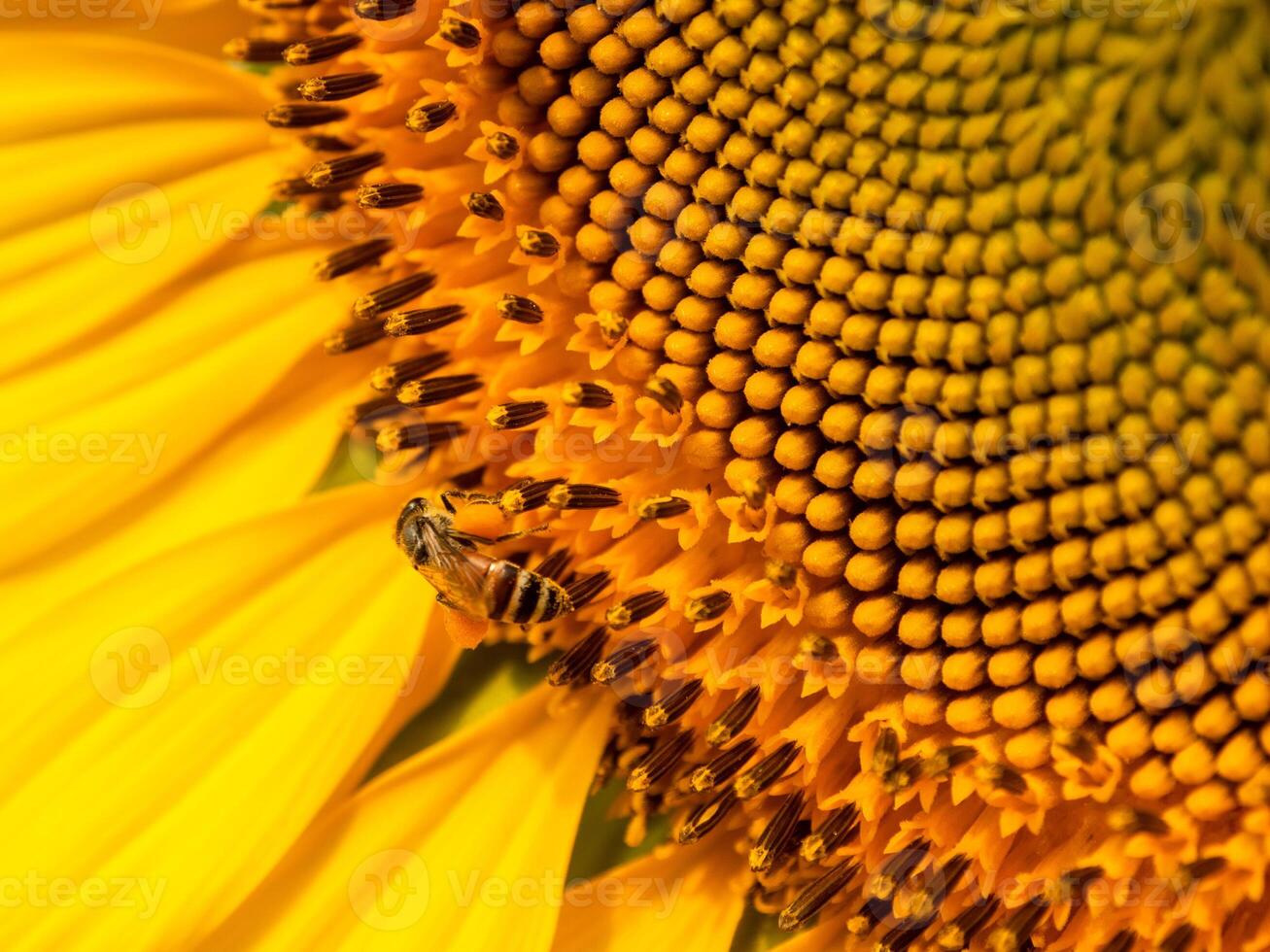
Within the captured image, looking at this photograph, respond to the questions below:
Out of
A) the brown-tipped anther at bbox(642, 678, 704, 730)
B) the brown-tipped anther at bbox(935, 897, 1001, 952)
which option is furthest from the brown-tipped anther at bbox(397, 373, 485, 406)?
the brown-tipped anther at bbox(935, 897, 1001, 952)

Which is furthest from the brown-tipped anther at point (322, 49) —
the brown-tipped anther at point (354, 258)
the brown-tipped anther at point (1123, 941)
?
the brown-tipped anther at point (1123, 941)

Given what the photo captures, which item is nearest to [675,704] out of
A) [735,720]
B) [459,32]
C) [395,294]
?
[735,720]

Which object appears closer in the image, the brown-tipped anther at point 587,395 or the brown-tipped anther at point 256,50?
the brown-tipped anther at point 587,395

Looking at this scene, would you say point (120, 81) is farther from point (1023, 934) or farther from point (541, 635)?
point (1023, 934)

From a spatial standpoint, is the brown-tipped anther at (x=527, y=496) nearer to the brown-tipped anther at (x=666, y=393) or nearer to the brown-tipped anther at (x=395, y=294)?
the brown-tipped anther at (x=666, y=393)

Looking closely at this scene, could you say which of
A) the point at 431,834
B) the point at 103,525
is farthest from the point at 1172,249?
the point at 103,525
